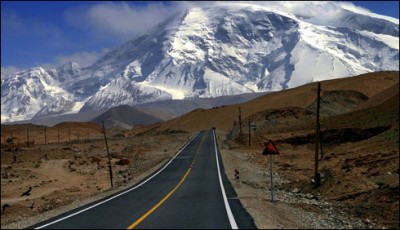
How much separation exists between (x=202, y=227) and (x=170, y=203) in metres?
6.89

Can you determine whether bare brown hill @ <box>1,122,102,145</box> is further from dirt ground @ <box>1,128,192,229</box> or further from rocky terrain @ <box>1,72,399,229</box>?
dirt ground @ <box>1,128,192,229</box>

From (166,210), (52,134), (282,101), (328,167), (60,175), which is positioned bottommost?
(60,175)

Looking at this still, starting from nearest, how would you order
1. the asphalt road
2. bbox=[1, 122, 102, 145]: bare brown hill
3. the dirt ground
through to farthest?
1. the asphalt road
2. the dirt ground
3. bbox=[1, 122, 102, 145]: bare brown hill

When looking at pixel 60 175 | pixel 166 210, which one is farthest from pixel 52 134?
pixel 166 210

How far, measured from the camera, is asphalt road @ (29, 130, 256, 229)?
1620 centimetres

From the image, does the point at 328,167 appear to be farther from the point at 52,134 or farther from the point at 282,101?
the point at 52,134

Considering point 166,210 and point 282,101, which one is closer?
point 166,210

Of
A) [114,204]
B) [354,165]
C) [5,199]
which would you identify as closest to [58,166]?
[5,199]

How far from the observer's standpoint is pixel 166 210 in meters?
19.6

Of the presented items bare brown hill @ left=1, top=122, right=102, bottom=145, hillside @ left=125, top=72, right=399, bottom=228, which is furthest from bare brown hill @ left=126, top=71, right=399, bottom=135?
hillside @ left=125, top=72, right=399, bottom=228

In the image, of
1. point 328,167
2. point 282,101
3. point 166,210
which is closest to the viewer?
point 166,210

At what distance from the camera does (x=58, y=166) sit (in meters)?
72.0

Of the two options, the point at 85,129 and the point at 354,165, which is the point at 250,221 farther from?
the point at 85,129

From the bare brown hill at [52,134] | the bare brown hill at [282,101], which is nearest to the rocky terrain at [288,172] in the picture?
the bare brown hill at [282,101]
